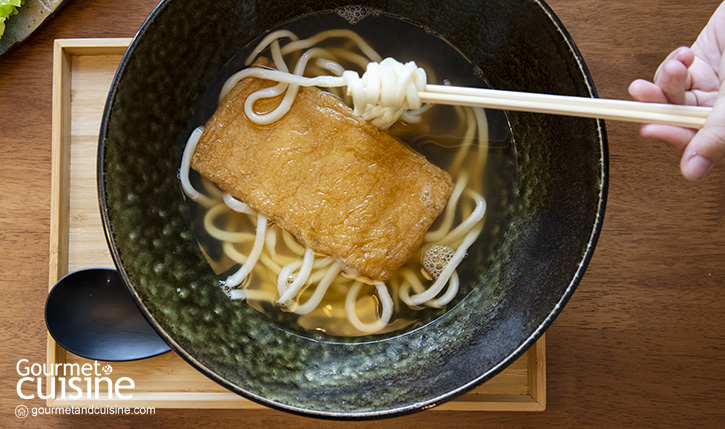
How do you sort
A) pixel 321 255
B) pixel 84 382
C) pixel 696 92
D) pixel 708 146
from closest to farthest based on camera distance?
1. pixel 708 146
2. pixel 696 92
3. pixel 84 382
4. pixel 321 255

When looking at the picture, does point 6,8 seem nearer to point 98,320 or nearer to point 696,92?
point 98,320

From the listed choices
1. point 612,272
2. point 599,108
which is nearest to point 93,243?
point 599,108

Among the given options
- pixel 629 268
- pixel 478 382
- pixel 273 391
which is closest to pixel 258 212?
pixel 273 391

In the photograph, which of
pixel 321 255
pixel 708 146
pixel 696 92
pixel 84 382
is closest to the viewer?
pixel 708 146

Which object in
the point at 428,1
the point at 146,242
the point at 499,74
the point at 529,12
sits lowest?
the point at 146,242

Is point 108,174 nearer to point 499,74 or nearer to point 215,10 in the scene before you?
point 215,10

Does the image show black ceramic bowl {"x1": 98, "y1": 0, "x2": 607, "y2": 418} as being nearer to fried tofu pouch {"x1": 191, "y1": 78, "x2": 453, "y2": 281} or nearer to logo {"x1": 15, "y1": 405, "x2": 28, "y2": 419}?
fried tofu pouch {"x1": 191, "y1": 78, "x2": 453, "y2": 281}
